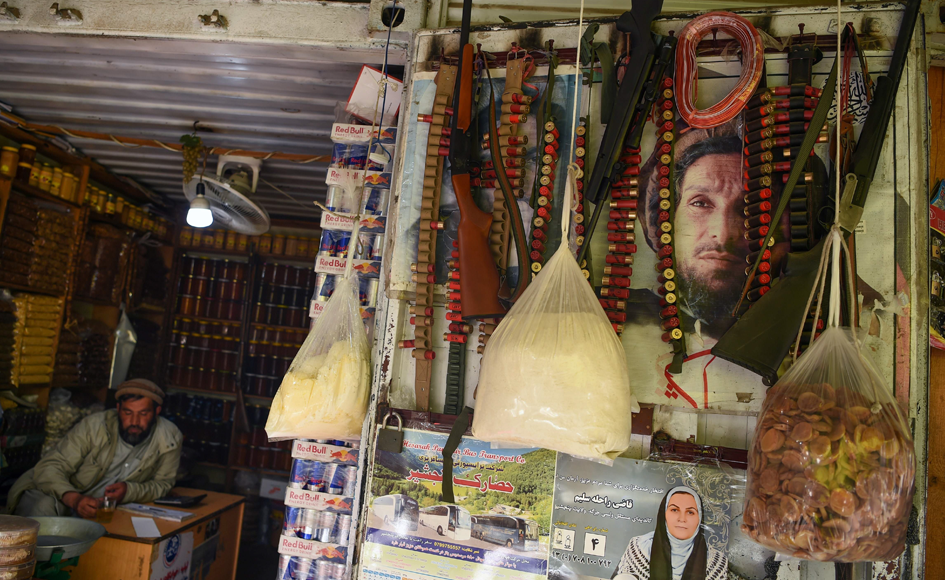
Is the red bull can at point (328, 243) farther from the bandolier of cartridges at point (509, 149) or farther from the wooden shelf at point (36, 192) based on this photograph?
the wooden shelf at point (36, 192)

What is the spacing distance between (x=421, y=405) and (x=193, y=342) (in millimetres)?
4529

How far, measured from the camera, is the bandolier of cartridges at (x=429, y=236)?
180cm

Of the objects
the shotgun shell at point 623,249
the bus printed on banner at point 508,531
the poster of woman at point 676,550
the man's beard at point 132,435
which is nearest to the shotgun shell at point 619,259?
the shotgun shell at point 623,249

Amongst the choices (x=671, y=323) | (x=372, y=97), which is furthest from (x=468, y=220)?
(x=372, y=97)

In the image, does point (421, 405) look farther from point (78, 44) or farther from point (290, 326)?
point (290, 326)

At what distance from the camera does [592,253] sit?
1775 millimetres

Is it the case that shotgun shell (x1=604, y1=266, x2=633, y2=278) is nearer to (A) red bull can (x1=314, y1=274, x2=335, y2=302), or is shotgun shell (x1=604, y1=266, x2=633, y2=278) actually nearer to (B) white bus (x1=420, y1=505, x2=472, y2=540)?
(B) white bus (x1=420, y1=505, x2=472, y2=540)

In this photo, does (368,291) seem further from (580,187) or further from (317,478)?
(580,187)

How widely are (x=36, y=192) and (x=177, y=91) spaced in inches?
65.2

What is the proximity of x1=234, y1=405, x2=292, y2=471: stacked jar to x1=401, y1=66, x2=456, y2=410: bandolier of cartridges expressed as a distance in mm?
3881

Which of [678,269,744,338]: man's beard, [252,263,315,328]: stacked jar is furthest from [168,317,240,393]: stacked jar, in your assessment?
[678,269,744,338]: man's beard

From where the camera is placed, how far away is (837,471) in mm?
1139

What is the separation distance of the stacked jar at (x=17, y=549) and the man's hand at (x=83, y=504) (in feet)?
4.11

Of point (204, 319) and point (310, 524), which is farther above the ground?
point (204, 319)
